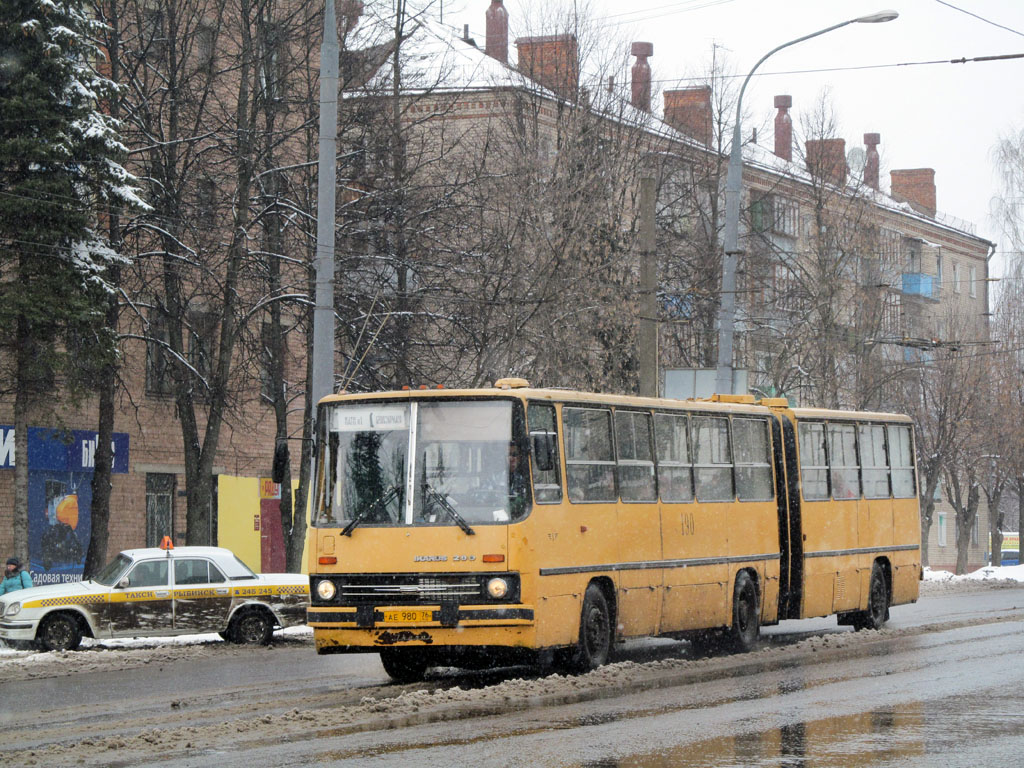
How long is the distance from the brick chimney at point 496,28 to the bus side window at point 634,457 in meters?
36.3

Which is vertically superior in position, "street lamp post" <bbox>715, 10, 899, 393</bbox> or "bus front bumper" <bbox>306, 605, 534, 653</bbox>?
"street lamp post" <bbox>715, 10, 899, 393</bbox>

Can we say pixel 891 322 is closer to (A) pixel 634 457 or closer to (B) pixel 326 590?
(A) pixel 634 457

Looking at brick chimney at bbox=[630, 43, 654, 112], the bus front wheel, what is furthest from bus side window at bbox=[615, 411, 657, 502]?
brick chimney at bbox=[630, 43, 654, 112]

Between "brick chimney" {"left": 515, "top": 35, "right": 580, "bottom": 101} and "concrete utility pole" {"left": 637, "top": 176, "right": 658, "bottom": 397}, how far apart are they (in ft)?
37.7

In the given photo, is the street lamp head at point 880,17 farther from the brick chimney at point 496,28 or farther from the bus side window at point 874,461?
the brick chimney at point 496,28

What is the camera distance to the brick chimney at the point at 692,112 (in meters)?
45.7

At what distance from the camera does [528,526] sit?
14227 millimetres

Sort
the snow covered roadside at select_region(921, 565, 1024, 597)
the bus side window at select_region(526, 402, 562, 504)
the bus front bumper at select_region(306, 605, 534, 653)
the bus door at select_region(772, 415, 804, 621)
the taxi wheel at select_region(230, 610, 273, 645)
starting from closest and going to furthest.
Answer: the bus front bumper at select_region(306, 605, 534, 653) < the bus side window at select_region(526, 402, 562, 504) < the bus door at select_region(772, 415, 804, 621) < the taxi wheel at select_region(230, 610, 273, 645) < the snow covered roadside at select_region(921, 565, 1024, 597)

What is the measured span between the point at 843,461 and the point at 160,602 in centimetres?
912

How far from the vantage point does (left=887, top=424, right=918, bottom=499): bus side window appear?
2278cm

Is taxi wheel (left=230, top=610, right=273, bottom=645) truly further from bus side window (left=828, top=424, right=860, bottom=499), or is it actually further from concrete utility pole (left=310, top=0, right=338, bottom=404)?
bus side window (left=828, top=424, right=860, bottom=499)

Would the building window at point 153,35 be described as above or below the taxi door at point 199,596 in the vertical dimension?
above

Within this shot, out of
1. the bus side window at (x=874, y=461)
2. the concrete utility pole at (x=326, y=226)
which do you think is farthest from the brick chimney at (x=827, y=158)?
the concrete utility pole at (x=326, y=226)

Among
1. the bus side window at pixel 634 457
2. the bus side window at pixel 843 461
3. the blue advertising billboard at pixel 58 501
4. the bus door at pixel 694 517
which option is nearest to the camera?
the bus side window at pixel 634 457
